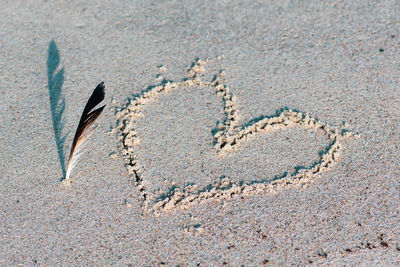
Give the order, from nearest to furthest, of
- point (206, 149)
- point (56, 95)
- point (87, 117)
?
point (87, 117), point (206, 149), point (56, 95)

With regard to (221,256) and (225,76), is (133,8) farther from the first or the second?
(221,256)

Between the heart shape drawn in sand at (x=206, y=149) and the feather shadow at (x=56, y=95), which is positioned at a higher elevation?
the feather shadow at (x=56, y=95)

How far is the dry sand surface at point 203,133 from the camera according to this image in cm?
243

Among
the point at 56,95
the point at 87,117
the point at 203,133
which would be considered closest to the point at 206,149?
the point at 203,133

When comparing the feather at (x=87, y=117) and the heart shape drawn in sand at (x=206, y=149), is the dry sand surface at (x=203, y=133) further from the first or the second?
the feather at (x=87, y=117)

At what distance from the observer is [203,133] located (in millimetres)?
2986

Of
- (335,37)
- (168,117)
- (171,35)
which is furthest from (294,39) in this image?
(168,117)

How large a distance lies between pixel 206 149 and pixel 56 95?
1.16 m

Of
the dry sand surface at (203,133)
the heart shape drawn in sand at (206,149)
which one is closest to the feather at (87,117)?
the dry sand surface at (203,133)

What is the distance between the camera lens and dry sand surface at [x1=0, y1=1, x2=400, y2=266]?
243 cm

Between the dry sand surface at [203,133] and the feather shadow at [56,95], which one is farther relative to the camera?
the feather shadow at [56,95]

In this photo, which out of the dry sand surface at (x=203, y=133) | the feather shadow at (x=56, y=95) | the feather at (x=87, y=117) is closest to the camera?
the dry sand surface at (x=203, y=133)

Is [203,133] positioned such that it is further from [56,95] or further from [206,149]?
[56,95]

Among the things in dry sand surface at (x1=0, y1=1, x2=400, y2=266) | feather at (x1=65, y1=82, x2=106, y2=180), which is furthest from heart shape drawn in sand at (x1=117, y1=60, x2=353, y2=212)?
feather at (x1=65, y1=82, x2=106, y2=180)
